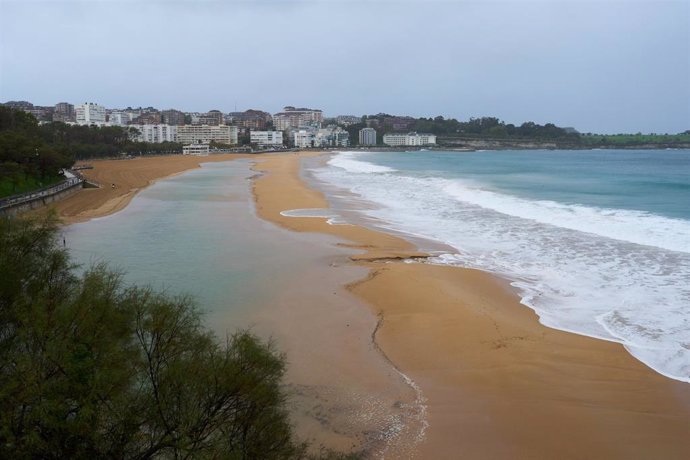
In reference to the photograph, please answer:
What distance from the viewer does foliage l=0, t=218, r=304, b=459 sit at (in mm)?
4449

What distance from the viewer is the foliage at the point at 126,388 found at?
14.6 feet

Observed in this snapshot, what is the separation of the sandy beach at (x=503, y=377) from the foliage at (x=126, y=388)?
2732 millimetres

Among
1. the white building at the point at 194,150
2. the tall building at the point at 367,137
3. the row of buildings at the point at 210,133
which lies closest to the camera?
the white building at the point at 194,150

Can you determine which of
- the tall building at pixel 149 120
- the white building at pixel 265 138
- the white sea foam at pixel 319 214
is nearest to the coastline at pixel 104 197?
the white sea foam at pixel 319 214

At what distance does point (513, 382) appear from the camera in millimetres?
8758

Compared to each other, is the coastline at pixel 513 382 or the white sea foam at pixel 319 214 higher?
the white sea foam at pixel 319 214

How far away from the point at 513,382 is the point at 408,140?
17834 cm

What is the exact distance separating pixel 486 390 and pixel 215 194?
28899 millimetres

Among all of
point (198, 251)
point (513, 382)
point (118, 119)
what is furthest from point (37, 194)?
point (118, 119)

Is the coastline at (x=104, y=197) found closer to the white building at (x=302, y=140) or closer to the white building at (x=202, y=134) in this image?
the white building at (x=202, y=134)

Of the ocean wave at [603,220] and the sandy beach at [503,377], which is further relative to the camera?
the ocean wave at [603,220]

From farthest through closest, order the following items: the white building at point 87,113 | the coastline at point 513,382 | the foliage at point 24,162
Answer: the white building at point 87,113
the foliage at point 24,162
the coastline at point 513,382

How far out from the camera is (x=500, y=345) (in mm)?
10172

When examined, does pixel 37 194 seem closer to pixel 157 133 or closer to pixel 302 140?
pixel 157 133
